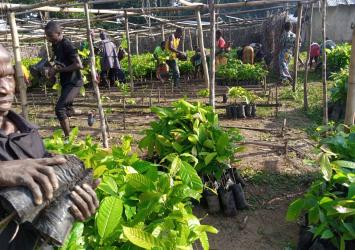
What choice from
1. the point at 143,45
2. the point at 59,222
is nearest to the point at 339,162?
the point at 59,222

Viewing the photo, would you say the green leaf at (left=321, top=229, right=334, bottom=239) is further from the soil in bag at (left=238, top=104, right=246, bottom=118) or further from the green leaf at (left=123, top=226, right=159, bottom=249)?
the soil in bag at (left=238, top=104, right=246, bottom=118)

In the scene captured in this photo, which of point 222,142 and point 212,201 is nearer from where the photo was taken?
point 222,142

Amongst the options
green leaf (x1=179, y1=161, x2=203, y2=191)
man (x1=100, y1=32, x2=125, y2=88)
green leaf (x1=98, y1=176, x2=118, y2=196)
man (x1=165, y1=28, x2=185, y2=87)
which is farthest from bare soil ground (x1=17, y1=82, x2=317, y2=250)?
man (x1=100, y1=32, x2=125, y2=88)

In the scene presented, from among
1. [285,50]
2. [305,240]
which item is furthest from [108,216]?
[285,50]

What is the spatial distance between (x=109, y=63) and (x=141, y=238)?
432 inches

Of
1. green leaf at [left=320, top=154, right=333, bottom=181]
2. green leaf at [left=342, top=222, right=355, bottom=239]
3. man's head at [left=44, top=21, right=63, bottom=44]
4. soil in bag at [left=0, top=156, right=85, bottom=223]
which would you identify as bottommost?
green leaf at [left=342, top=222, right=355, bottom=239]

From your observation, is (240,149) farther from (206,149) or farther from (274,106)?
(274,106)

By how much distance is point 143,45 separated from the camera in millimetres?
23094

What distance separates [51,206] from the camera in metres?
1.34

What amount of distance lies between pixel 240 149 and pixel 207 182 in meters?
0.53

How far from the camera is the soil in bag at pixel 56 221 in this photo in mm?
1302

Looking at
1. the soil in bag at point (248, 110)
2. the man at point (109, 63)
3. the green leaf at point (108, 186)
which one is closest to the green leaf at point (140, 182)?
the green leaf at point (108, 186)

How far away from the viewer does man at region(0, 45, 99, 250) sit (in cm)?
126

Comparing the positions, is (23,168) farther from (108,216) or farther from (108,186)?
(108,186)
